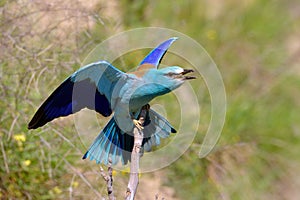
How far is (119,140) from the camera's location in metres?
3.08

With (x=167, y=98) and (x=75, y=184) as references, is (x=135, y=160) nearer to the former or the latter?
(x=75, y=184)

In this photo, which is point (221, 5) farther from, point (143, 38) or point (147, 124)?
point (147, 124)

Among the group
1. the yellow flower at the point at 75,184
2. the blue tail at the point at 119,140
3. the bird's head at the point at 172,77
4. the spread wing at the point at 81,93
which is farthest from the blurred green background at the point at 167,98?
the bird's head at the point at 172,77

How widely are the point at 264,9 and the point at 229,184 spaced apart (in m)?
2.21

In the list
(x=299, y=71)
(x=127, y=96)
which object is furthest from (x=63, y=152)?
(x=299, y=71)

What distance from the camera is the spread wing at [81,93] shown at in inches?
110

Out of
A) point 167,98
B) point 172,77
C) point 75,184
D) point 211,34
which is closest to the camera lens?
point 172,77

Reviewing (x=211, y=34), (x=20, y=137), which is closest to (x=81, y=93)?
(x=20, y=137)

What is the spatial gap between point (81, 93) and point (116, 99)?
0.48ft

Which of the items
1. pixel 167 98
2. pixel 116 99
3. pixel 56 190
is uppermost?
pixel 167 98

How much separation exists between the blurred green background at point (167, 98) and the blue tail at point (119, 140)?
1.97 feet

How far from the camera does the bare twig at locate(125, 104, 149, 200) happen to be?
2.60 metres

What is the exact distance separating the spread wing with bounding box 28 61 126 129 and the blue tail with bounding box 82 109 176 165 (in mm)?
124

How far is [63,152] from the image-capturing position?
154 inches
